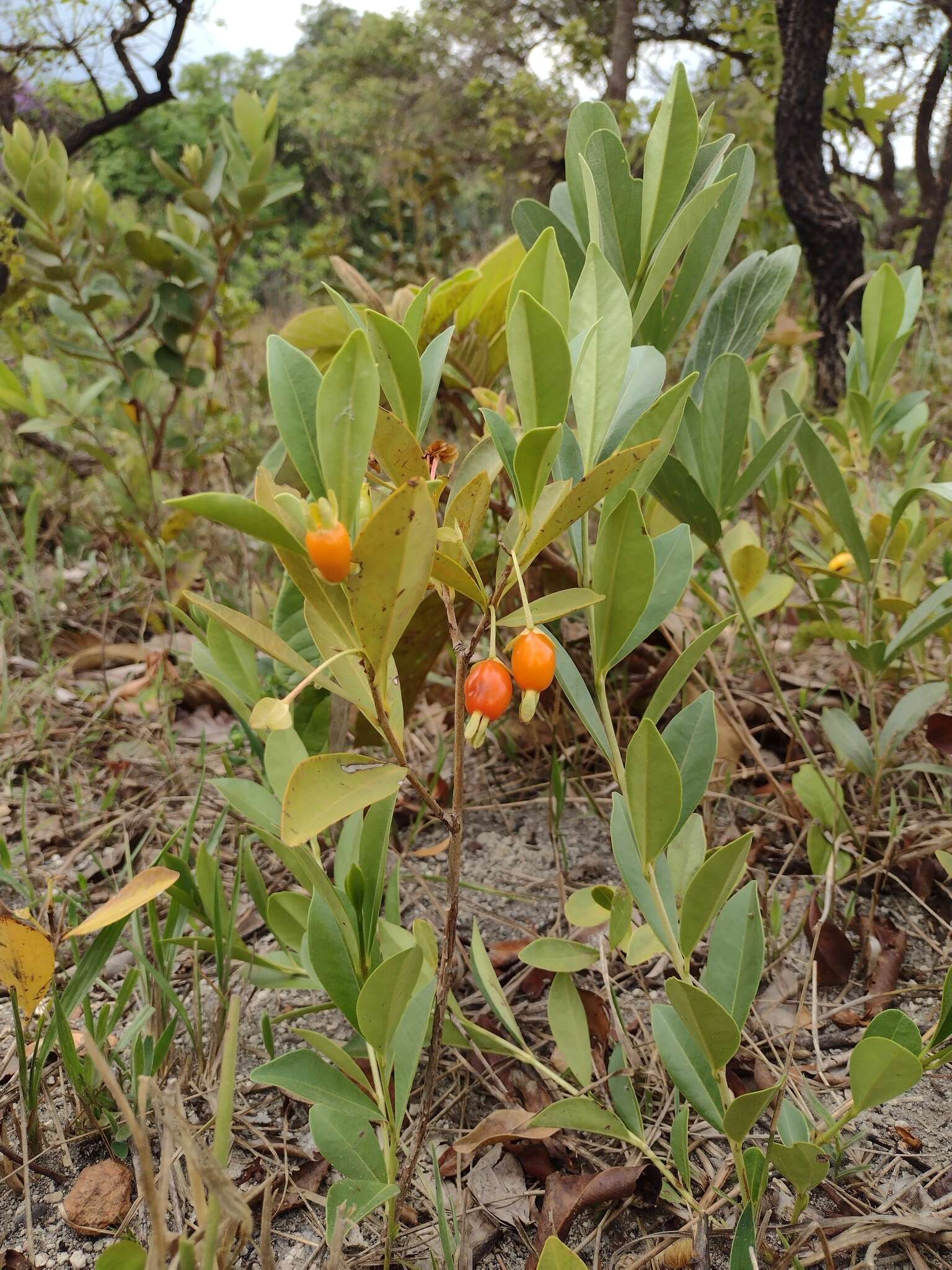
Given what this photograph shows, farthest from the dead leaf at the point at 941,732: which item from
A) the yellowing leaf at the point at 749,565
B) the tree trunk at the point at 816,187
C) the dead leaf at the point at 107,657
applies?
the tree trunk at the point at 816,187

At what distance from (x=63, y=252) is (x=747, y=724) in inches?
64.6

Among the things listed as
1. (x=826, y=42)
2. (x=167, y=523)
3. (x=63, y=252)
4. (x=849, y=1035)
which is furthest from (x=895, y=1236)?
(x=826, y=42)

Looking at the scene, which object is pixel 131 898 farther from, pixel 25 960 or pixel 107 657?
pixel 107 657

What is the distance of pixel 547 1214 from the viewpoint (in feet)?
2.02

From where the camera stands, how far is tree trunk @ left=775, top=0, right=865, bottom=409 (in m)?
2.91

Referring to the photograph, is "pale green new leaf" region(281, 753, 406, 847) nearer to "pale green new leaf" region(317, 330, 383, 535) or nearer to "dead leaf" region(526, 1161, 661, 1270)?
"pale green new leaf" region(317, 330, 383, 535)

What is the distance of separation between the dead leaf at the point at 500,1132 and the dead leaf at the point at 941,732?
0.53 meters

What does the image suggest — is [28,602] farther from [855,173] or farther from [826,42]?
[855,173]

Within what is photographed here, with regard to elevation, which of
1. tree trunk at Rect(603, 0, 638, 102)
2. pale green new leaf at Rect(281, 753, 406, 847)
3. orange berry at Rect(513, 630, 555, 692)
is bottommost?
pale green new leaf at Rect(281, 753, 406, 847)

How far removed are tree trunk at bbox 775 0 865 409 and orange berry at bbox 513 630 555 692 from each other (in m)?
2.83

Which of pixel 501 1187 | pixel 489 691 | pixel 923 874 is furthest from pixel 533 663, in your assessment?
pixel 923 874

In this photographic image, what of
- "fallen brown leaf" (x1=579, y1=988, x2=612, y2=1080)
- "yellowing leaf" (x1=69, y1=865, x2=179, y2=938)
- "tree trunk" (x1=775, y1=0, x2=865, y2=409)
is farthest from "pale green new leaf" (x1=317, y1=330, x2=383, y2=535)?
"tree trunk" (x1=775, y1=0, x2=865, y2=409)

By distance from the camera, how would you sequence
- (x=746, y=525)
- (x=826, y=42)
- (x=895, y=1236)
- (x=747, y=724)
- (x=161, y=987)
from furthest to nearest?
(x=826, y=42)
(x=747, y=724)
(x=746, y=525)
(x=161, y=987)
(x=895, y=1236)

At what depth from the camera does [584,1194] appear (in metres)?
0.62
